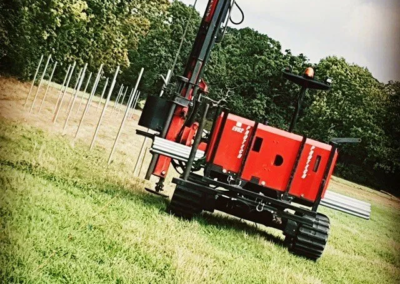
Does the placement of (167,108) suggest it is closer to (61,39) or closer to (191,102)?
(191,102)

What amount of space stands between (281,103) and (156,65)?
11.1m

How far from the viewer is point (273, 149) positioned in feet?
18.0

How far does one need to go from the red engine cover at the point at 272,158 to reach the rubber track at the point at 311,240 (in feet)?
1.52

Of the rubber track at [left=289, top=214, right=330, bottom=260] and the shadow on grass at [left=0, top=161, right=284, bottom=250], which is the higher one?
the rubber track at [left=289, top=214, right=330, bottom=260]

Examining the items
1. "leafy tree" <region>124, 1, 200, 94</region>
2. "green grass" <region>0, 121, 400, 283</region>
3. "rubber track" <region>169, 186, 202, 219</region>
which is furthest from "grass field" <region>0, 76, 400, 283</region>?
"leafy tree" <region>124, 1, 200, 94</region>

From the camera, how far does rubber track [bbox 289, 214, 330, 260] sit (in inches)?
220

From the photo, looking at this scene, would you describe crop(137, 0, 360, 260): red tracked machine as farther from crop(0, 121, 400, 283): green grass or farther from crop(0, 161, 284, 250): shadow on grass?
crop(0, 161, 284, 250): shadow on grass

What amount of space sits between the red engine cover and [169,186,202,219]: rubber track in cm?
48

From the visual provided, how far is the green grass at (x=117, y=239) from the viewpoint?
7.69ft

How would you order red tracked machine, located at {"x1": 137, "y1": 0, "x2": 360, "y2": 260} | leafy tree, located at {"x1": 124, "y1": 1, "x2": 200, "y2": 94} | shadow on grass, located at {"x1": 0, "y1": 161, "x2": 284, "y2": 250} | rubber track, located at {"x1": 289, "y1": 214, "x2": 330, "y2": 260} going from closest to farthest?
1. shadow on grass, located at {"x1": 0, "y1": 161, "x2": 284, "y2": 250}
2. red tracked machine, located at {"x1": 137, "y1": 0, "x2": 360, "y2": 260}
3. rubber track, located at {"x1": 289, "y1": 214, "x2": 330, "y2": 260}
4. leafy tree, located at {"x1": 124, "y1": 1, "x2": 200, "y2": 94}

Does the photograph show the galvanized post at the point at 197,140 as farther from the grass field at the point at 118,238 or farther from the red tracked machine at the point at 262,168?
the grass field at the point at 118,238

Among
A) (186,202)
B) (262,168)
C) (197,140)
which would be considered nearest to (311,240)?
(262,168)

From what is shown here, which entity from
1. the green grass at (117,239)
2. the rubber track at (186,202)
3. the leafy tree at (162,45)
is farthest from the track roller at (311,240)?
the leafy tree at (162,45)

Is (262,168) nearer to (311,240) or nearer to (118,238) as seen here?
(311,240)
